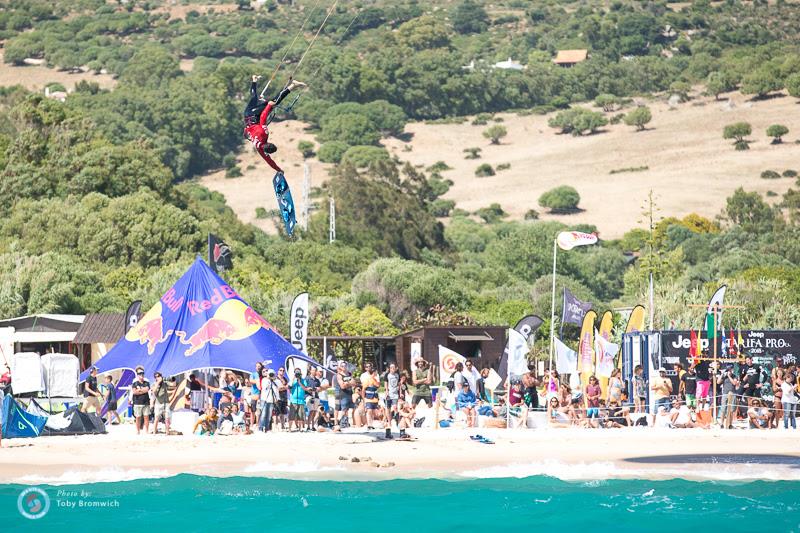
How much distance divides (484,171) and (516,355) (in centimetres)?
12126

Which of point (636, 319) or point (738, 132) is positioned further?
point (738, 132)

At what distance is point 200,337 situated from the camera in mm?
27922

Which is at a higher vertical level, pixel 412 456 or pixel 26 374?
pixel 26 374

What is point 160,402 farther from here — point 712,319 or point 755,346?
point 755,346

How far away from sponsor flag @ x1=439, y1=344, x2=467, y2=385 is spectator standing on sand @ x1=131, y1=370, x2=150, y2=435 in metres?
7.12

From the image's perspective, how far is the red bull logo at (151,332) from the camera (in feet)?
92.3

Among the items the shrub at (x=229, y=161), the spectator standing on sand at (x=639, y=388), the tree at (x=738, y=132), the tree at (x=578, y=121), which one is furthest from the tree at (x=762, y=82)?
the spectator standing on sand at (x=639, y=388)

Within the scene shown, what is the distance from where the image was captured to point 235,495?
22484 mm

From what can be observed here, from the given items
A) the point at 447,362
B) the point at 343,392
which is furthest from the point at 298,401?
the point at 447,362

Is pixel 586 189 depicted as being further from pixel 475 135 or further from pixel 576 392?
pixel 576 392

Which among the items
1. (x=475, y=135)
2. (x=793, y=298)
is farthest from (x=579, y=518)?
(x=475, y=135)

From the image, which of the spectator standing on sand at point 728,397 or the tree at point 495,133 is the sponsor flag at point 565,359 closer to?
the spectator standing on sand at point 728,397

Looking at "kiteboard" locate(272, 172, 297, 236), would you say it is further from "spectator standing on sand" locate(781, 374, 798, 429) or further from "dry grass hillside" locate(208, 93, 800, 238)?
"dry grass hillside" locate(208, 93, 800, 238)

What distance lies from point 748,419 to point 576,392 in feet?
12.3
